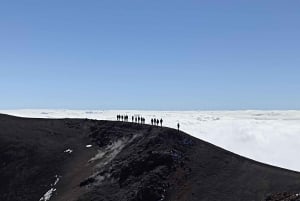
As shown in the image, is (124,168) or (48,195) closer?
(124,168)

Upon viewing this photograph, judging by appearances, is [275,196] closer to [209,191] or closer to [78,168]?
[209,191]

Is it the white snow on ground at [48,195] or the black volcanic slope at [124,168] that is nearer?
the black volcanic slope at [124,168]

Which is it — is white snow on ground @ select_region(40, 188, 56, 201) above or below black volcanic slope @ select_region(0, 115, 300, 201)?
below

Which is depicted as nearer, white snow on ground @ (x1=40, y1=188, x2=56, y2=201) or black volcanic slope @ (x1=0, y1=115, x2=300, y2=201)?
black volcanic slope @ (x1=0, y1=115, x2=300, y2=201)

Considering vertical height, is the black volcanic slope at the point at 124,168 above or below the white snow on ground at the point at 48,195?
above

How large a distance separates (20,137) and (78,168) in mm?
16015

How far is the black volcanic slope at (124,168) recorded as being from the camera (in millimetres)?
51906

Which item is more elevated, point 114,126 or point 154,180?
point 114,126

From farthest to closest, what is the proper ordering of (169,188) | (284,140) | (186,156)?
1. (284,140)
2. (186,156)
3. (169,188)

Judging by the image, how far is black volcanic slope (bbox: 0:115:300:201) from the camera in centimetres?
5191

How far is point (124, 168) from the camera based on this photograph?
60625 millimetres

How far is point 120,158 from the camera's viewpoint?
6550 cm

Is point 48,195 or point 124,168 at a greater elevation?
point 124,168

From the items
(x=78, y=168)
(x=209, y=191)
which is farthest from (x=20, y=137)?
(x=209, y=191)
